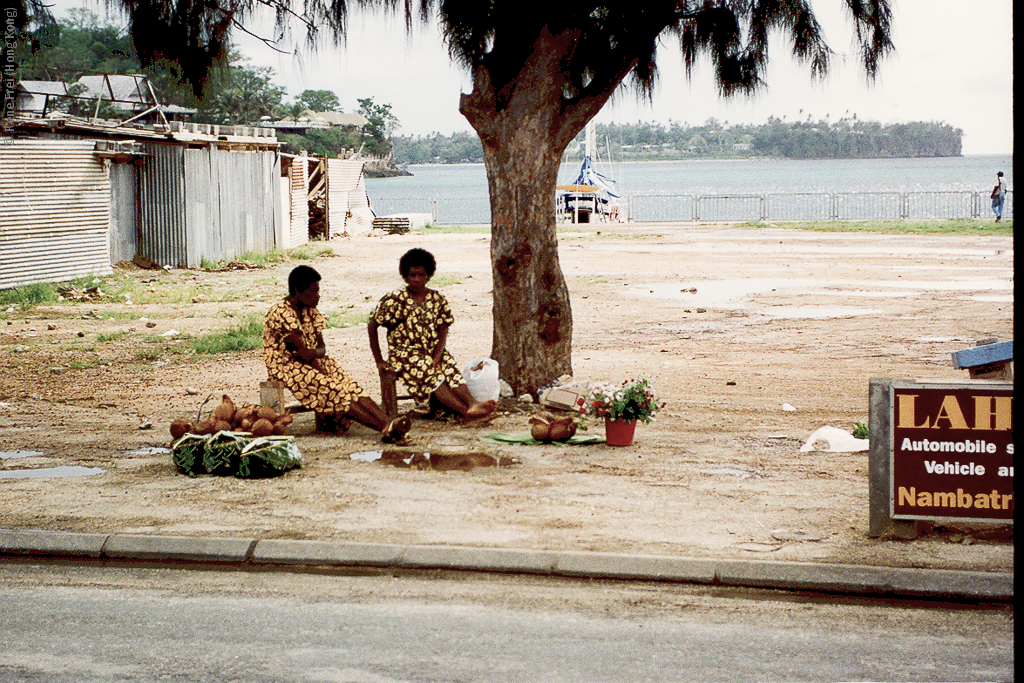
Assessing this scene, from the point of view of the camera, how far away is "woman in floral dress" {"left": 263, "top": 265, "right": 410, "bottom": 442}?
9.32m

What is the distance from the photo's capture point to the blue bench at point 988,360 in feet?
23.5

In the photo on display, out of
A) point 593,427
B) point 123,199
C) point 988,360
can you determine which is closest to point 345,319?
point 593,427

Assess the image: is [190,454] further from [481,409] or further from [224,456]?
[481,409]

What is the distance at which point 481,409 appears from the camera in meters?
9.94

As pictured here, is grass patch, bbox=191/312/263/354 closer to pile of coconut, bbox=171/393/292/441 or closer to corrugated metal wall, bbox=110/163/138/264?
pile of coconut, bbox=171/393/292/441

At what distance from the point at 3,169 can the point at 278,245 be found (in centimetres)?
1223

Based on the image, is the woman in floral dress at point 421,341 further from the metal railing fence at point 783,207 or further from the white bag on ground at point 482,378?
the metal railing fence at point 783,207

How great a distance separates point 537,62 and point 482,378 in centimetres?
291

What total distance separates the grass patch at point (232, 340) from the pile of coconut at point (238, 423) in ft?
20.6

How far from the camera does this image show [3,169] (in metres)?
20.8

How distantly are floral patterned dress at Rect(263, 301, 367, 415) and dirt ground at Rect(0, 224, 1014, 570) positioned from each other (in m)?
0.33


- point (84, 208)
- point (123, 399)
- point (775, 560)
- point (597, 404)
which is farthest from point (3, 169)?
point (775, 560)

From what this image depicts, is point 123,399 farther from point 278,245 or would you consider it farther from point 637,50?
point 278,245

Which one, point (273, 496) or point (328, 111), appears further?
point (328, 111)
